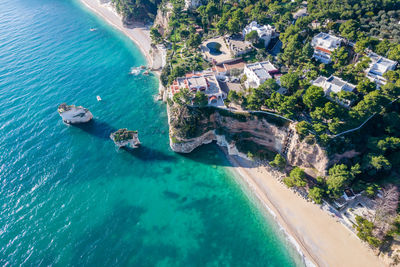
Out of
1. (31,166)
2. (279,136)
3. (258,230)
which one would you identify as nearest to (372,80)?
(279,136)

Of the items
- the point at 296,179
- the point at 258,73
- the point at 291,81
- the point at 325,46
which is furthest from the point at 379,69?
the point at 296,179

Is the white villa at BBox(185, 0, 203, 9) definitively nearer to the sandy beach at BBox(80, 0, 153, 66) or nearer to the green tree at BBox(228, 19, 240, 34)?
the sandy beach at BBox(80, 0, 153, 66)

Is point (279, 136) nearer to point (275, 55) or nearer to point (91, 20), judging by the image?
point (275, 55)

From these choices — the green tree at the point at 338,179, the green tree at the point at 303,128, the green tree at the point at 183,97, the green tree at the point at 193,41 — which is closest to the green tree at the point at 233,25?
the green tree at the point at 193,41

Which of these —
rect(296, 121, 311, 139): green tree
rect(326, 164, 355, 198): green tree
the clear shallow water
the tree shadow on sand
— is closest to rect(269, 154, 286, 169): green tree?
rect(296, 121, 311, 139): green tree

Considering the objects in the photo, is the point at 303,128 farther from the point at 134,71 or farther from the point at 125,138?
the point at 134,71

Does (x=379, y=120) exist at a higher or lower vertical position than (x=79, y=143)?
higher
